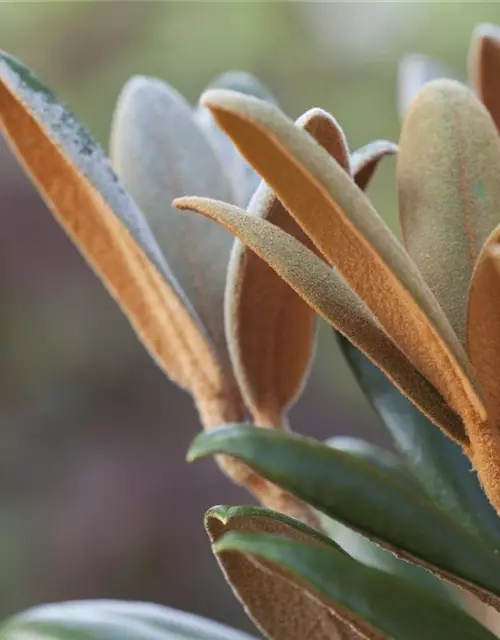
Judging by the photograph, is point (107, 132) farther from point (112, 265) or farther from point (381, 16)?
point (112, 265)

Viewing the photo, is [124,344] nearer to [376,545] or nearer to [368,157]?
[376,545]

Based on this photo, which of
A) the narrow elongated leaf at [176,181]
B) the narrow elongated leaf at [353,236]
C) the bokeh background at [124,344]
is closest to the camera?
the narrow elongated leaf at [353,236]

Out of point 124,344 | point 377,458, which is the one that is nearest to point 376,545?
point 377,458

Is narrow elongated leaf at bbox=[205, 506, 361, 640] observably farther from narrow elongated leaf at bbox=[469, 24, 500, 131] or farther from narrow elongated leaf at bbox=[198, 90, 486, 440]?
narrow elongated leaf at bbox=[469, 24, 500, 131]

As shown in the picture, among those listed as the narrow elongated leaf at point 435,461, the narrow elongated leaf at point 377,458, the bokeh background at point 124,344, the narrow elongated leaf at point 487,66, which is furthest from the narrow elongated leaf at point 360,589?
the bokeh background at point 124,344

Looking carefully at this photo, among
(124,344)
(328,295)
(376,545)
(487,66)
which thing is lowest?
(376,545)

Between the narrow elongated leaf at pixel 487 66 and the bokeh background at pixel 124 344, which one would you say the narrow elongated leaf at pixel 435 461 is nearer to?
the narrow elongated leaf at pixel 487 66
